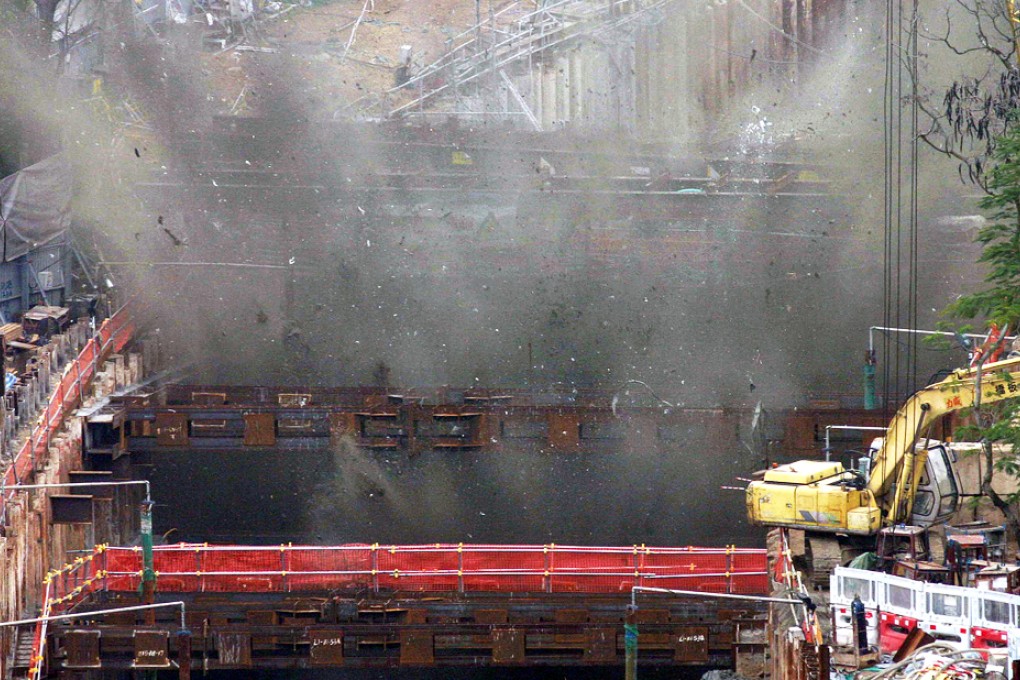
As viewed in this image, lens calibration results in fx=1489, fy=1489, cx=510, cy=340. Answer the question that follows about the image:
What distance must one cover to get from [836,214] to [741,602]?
18724 millimetres

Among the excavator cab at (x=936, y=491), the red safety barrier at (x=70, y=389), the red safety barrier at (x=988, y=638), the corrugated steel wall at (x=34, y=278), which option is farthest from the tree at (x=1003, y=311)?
the corrugated steel wall at (x=34, y=278)

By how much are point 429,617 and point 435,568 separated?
1.20 meters

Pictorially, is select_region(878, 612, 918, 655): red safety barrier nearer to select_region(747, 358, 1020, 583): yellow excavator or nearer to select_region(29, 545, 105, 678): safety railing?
select_region(747, 358, 1020, 583): yellow excavator

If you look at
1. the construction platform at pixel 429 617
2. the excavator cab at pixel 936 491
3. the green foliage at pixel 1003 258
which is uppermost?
the green foliage at pixel 1003 258

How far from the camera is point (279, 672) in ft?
76.2

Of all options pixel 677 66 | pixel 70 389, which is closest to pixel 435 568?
pixel 70 389

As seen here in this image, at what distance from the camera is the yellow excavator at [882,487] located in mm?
19859

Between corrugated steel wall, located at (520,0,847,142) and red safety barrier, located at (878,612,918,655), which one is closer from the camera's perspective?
red safety barrier, located at (878,612,918,655)

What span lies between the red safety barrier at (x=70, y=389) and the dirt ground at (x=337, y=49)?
29.9 ft

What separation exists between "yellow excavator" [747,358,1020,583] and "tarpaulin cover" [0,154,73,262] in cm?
1698

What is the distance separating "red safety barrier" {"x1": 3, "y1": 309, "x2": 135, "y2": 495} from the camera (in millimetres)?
23544

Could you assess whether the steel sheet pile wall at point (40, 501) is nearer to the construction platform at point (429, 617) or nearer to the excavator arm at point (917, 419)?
the construction platform at point (429, 617)

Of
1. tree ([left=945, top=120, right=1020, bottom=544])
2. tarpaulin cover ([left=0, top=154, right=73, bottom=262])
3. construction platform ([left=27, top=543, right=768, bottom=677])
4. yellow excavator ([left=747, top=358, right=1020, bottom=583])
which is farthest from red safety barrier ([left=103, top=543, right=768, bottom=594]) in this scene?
tarpaulin cover ([left=0, top=154, right=73, bottom=262])

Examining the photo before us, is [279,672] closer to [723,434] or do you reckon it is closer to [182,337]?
[723,434]
